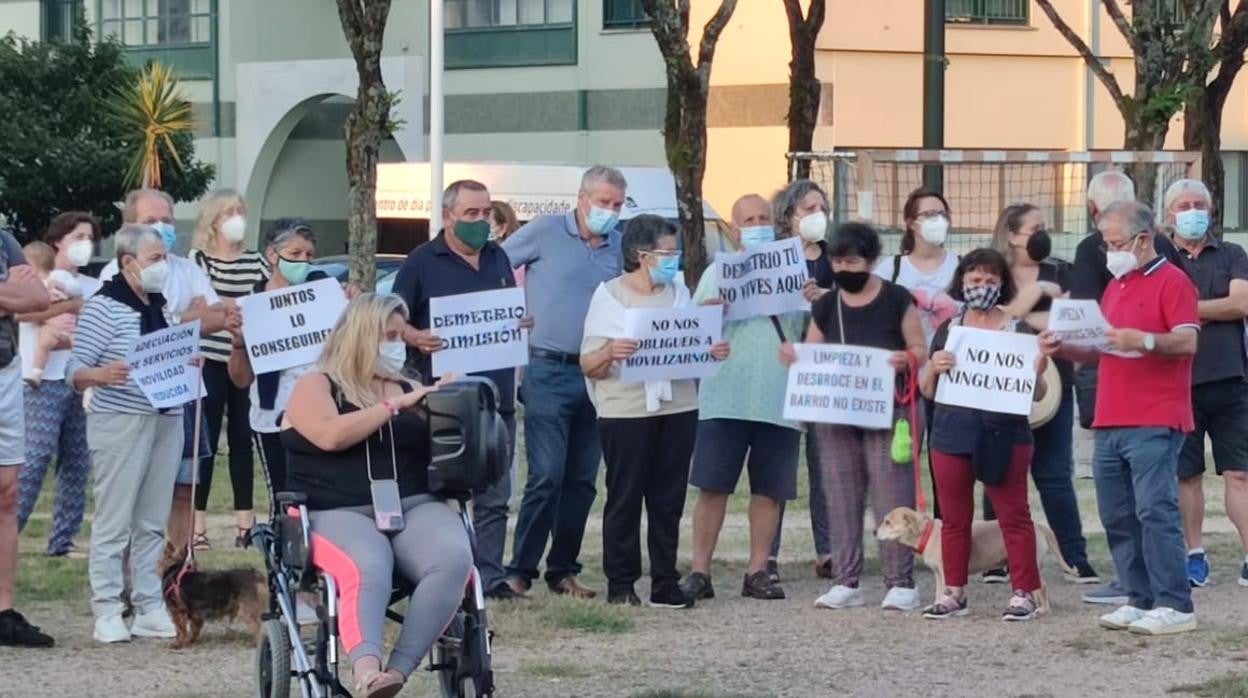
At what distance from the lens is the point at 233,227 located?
454 inches

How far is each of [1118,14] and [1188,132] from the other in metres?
2.38

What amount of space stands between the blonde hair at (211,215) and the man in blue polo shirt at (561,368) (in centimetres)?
169

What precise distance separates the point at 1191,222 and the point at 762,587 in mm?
2697

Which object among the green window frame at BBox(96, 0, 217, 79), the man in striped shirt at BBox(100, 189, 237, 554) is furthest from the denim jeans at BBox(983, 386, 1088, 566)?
the green window frame at BBox(96, 0, 217, 79)

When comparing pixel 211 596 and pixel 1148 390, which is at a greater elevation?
pixel 1148 390

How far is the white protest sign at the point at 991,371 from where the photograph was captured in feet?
32.1

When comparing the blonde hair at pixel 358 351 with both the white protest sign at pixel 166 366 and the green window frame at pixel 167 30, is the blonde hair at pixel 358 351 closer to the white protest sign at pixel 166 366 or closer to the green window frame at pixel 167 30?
the white protest sign at pixel 166 366

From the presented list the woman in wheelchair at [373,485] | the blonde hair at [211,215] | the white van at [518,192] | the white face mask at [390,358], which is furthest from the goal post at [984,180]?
the woman in wheelchair at [373,485]

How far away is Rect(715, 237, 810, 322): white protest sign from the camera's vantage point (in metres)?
10.5

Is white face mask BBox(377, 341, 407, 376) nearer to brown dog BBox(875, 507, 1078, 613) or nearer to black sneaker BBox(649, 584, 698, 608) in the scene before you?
black sneaker BBox(649, 584, 698, 608)

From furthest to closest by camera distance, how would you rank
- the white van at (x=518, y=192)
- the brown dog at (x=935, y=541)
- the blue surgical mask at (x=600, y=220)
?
the white van at (x=518, y=192)
the blue surgical mask at (x=600, y=220)
the brown dog at (x=935, y=541)

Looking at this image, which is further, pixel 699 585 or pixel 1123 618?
pixel 699 585

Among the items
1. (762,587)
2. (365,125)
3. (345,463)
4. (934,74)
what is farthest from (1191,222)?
(365,125)

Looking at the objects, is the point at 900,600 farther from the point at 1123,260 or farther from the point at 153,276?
the point at 153,276
